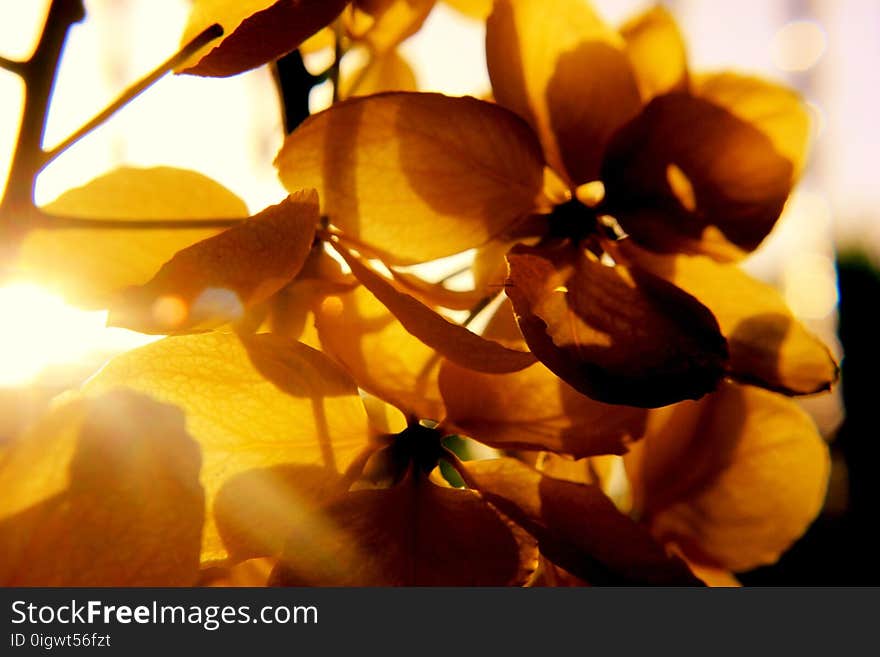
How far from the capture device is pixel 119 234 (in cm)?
35

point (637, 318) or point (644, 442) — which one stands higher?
point (637, 318)

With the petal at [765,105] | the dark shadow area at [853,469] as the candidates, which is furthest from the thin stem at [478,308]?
the dark shadow area at [853,469]

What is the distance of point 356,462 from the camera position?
1.20 feet

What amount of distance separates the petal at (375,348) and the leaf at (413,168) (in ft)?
0.09

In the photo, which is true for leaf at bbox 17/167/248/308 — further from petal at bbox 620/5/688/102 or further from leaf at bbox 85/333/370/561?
petal at bbox 620/5/688/102

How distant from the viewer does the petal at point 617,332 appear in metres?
0.29

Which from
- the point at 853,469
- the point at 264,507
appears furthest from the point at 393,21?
the point at 853,469

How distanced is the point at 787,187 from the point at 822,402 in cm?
326

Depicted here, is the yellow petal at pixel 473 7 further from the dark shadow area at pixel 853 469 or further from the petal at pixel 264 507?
the dark shadow area at pixel 853 469

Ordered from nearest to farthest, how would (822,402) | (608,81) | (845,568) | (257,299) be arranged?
(257,299) < (608,81) < (845,568) < (822,402)

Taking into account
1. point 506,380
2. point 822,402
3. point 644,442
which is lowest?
point 822,402

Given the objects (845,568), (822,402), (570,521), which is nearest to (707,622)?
(570,521)

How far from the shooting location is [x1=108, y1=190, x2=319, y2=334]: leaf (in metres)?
0.27

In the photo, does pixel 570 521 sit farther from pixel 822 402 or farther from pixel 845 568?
pixel 822 402
